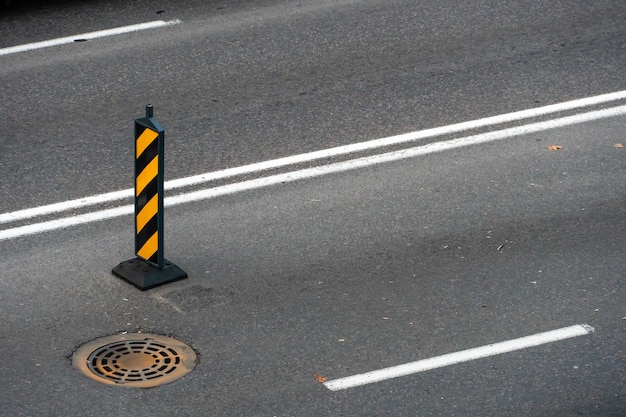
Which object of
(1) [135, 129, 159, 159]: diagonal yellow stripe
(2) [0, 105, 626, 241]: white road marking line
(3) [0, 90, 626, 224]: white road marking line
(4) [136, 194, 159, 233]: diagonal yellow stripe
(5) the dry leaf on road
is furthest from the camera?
(3) [0, 90, 626, 224]: white road marking line

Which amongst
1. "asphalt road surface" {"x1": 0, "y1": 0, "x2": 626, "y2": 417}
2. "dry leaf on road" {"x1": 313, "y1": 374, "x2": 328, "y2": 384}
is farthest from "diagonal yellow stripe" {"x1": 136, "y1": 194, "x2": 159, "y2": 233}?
"dry leaf on road" {"x1": 313, "y1": 374, "x2": 328, "y2": 384}

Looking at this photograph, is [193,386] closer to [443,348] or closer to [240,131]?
[443,348]

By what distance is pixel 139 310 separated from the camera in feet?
25.7

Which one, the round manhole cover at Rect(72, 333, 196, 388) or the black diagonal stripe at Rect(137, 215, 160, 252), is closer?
the round manhole cover at Rect(72, 333, 196, 388)

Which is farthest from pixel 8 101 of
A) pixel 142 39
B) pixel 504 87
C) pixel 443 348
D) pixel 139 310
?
pixel 443 348

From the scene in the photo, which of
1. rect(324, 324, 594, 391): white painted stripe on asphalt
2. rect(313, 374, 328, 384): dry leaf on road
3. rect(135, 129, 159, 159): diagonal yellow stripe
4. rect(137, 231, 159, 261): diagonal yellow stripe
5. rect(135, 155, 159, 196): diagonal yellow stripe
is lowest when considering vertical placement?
rect(313, 374, 328, 384): dry leaf on road

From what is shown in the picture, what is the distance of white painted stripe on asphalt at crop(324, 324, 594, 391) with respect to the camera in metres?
7.07

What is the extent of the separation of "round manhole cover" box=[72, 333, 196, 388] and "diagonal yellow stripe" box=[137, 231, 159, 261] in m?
0.74

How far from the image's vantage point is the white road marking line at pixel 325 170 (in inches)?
347

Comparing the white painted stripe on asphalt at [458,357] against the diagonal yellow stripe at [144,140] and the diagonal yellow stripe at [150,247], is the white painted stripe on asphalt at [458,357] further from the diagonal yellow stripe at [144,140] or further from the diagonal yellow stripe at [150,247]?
the diagonal yellow stripe at [144,140]

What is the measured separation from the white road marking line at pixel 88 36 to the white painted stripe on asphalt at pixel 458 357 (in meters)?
6.16

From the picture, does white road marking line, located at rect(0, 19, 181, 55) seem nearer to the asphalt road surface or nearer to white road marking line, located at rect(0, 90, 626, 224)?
the asphalt road surface

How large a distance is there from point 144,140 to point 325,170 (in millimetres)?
2063

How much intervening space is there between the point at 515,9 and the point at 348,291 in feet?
18.9
